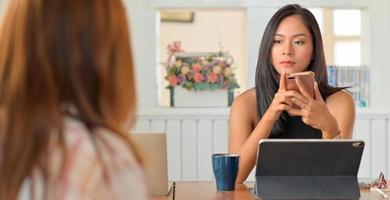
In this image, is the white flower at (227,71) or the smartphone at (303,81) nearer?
the smartphone at (303,81)

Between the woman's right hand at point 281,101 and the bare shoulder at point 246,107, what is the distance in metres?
0.18

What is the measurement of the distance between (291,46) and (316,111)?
301 mm

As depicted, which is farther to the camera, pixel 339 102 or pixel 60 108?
pixel 339 102

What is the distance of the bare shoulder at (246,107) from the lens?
92.0 inches

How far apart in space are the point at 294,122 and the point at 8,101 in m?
1.67

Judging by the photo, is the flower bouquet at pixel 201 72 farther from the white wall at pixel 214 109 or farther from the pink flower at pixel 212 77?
the white wall at pixel 214 109

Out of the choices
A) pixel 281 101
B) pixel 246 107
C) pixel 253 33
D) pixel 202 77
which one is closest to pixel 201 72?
pixel 202 77

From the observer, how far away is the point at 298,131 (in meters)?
2.33

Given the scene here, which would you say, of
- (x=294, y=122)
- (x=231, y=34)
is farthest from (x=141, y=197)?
(x=231, y=34)

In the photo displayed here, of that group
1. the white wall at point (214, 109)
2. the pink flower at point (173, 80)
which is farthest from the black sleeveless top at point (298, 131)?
the pink flower at point (173, 80)

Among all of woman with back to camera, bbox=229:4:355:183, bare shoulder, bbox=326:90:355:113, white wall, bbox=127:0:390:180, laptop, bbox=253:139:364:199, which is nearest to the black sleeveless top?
woman with back to camera, bbox=229:4:355:183

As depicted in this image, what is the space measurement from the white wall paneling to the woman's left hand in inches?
54.1

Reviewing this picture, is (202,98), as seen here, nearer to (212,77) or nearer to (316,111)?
(212,77)

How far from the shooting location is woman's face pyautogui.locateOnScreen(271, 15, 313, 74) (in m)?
2.26
